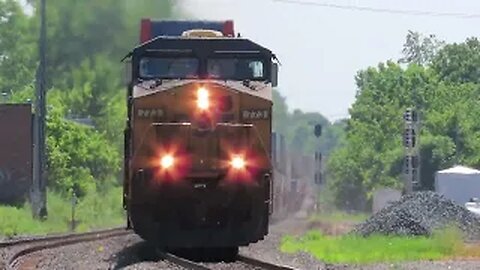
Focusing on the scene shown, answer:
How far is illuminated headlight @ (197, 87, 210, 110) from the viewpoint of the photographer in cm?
2222

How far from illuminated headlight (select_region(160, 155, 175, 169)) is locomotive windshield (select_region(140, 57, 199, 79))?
6.70 feet

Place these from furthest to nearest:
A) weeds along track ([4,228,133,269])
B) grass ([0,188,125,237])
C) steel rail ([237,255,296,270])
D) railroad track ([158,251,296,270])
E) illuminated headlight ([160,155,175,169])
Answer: grass ([0,188,125,237]) → weeds along track ([4,228,133,269]) → illuminated headlight ([160,155,175,169]) → railroad track ([158,251,296,270]) → steel rail ([237,255,296,270])

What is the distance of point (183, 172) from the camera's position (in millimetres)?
21906

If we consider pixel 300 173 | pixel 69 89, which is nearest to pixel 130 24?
pixel 69 89

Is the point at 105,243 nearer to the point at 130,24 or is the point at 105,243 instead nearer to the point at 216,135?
the point at 216,135

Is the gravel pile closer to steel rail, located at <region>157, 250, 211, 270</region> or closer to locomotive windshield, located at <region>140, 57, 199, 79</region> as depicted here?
steel rail, located at <region>157, 250, 211, 270</region>

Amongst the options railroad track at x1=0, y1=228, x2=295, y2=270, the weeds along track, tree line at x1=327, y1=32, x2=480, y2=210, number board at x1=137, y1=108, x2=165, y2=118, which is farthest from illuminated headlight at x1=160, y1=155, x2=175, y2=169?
tree line at x1=327, y1=32, x2=480, y2=210

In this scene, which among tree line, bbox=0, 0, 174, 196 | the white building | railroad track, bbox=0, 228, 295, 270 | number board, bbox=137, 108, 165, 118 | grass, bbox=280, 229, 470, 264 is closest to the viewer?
railroad track, bbox=0, 228, 295, 270

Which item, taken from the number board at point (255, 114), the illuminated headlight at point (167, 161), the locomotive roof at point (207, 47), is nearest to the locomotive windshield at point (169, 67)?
the locomotive roof at point (207, 47)

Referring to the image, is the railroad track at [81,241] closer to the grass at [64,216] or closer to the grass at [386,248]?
the grass at [386,248]

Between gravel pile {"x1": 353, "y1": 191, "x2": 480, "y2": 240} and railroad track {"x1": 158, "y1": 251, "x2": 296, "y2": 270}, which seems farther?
gravel pile {"x1": 353, "y1": 191, "x2": 480, "y2": 240}

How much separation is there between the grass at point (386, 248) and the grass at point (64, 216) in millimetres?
13857

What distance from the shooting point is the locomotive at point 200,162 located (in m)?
21.9

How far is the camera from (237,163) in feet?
72.2
